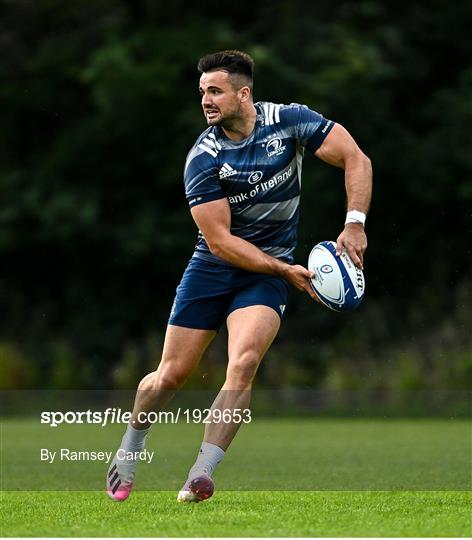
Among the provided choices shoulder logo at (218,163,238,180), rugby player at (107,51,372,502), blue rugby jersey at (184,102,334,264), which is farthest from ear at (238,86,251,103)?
shoulder logo at (218,163,238,180)

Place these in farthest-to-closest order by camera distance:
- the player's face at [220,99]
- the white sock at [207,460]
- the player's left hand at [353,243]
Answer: the player's face at [220,99] → the player's left hand at [353,243] → the white sock at [207,460]

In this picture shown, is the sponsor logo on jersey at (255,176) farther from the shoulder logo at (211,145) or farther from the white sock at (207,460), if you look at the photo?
the white sock at (207,460)

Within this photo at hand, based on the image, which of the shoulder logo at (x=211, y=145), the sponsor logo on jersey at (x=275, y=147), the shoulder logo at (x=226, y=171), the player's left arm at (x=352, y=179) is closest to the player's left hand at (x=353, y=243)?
the player's left arm at (x=352, y=179)

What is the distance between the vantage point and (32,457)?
9.38 metres

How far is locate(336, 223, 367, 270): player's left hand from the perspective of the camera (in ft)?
20.8

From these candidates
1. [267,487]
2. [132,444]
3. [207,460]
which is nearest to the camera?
[207,460]

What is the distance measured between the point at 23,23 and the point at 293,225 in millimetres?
14454

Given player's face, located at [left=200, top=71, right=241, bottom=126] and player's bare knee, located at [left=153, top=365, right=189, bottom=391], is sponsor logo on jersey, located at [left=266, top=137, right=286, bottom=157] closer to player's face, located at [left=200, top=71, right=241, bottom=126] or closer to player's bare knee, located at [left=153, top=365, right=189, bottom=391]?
player's face, located at [left=200, top=71, right=241, bottom=126]

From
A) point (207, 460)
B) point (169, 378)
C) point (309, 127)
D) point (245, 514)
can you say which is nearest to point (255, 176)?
point (309, 127)

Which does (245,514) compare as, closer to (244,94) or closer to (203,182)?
(203,182)

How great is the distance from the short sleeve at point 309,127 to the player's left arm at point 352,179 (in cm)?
3

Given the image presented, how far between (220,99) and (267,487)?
214cm

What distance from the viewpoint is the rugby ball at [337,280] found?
627 centimetres

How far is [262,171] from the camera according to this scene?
257 inches
